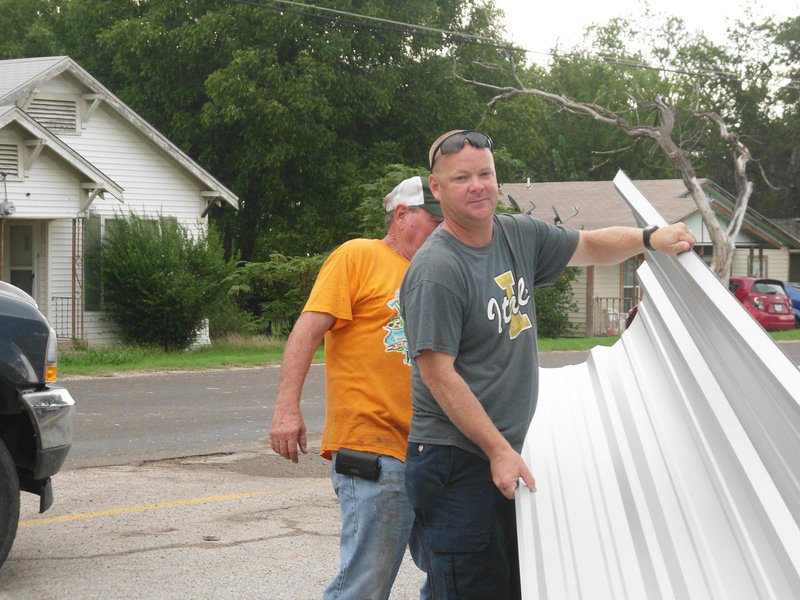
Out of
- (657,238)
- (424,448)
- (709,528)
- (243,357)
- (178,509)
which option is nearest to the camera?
(709,528)

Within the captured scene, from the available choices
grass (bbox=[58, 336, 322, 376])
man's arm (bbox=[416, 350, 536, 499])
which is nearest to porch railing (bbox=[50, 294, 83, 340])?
grass (bbox=[58, 336, 322, 376])

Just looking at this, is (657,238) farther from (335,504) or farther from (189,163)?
(189,163)

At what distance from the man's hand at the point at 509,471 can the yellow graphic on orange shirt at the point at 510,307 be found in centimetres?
37

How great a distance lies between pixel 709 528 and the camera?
2.25m

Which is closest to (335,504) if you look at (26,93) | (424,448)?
(424,448)

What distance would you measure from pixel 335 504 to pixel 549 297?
22.6 meters

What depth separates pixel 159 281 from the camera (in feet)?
71.1

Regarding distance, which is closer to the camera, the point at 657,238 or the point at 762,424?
the point at 762,424

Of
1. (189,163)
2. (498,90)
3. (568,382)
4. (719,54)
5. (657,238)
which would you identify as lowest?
(568,382)

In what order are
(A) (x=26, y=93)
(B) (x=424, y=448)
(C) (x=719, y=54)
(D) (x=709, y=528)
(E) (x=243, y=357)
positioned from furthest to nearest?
(C) (x=719, y=54)
(A) (x=26, y=93)
(E) (x=243, y=357)
(B) (x=424, y=448)
(D) (x=709, y=528)

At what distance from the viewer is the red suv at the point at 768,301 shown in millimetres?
30984

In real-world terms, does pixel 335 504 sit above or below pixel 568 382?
below

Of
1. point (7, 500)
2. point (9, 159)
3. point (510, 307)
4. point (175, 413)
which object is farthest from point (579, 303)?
point (510, 307)

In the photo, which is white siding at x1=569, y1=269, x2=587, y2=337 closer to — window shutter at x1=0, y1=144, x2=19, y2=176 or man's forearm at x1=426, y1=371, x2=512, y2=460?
window shutter at x1=0, y1=144, x2=19, y2=176
